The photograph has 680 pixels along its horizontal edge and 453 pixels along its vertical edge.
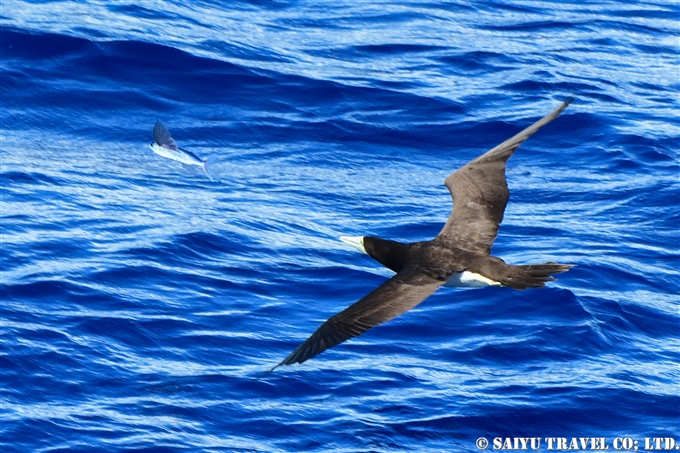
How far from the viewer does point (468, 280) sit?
375 inches

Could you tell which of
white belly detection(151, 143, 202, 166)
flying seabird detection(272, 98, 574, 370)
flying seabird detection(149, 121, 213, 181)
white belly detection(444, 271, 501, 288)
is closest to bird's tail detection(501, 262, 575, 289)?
flying seabird detection(272, 98, 574, 370)

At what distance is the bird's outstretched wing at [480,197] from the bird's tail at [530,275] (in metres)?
0.90

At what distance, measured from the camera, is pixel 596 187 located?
627 inches

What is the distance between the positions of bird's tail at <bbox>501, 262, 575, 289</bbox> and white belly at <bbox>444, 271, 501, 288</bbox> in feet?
0.53

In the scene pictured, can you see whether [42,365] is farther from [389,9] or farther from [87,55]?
[389,9]

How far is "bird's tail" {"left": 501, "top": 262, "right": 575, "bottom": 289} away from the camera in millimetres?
9047

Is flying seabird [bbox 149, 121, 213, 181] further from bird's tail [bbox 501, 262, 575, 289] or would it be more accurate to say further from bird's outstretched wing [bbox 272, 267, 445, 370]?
bird's tail [bbox 501, 262, 575, 289]

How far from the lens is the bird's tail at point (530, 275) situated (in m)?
9.05

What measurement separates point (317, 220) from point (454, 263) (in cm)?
533

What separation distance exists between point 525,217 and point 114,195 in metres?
4.85

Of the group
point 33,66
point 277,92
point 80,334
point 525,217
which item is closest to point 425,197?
point 525,217

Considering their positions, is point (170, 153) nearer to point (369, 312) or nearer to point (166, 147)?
point (166, 147)

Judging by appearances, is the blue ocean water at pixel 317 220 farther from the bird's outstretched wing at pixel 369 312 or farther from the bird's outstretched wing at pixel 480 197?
the bird's outstretched wing at pixel 369 312

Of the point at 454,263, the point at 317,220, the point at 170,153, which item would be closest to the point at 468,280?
the point at 454,263
